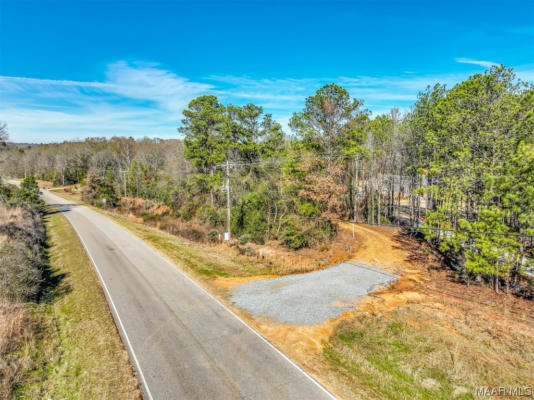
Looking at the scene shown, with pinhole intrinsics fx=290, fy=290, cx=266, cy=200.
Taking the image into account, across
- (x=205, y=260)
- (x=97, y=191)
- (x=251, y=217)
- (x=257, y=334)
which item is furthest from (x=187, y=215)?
(x=257, y=334)

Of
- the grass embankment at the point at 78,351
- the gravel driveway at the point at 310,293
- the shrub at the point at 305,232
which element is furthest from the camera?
the shrub at the point at 305,232

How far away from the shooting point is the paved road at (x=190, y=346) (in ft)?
27.3

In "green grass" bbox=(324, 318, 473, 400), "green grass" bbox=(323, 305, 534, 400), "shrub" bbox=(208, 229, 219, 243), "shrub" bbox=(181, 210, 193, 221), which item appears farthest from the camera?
"shrub" bbox=(181, 210, 193, 221)

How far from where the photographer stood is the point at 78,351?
1006 centimetres

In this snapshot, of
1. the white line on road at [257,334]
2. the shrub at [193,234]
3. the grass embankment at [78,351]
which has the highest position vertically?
the grass embankment at [78,351]

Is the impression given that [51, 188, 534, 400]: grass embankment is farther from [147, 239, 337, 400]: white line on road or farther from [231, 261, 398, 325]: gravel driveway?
[231, 261, 398, 325]: gravel driveway

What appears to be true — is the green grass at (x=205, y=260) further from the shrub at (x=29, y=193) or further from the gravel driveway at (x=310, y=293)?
the shrub at (x=29, y=193)

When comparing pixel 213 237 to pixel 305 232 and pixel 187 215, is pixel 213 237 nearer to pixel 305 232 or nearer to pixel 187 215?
pixel 305 232

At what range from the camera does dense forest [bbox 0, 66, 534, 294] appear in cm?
1501

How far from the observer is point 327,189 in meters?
25.4

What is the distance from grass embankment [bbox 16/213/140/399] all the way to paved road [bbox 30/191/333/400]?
459mm

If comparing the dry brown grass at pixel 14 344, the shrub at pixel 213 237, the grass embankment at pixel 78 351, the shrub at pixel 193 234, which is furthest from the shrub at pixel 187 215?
the dry brown grass at pixel 14 344

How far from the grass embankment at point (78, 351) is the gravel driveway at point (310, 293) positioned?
5664 millimetres

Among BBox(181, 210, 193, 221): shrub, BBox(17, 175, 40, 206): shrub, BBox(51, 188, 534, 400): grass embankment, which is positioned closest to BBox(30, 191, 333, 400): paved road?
BBox(51, 188, 534, 400): grass embankment
